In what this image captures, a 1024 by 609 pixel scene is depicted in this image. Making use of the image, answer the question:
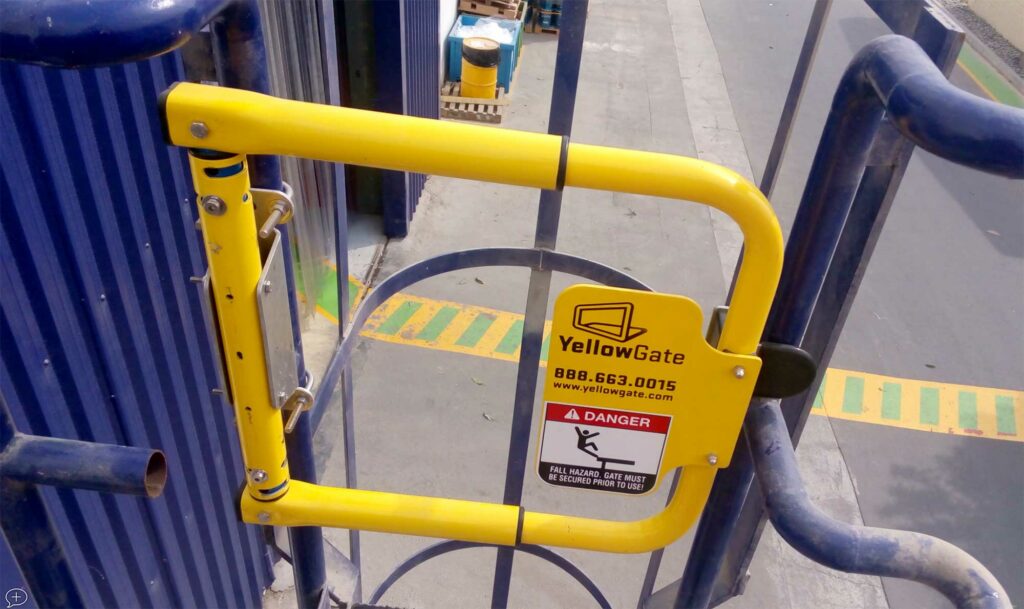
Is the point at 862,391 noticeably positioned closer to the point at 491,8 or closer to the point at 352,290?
the point at 352,290

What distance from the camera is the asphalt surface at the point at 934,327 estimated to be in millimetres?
3631

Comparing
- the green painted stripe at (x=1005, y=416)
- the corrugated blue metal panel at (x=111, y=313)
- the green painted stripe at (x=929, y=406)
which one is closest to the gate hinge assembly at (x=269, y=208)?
the corrugated blue metal panel at (x=111, y=313)

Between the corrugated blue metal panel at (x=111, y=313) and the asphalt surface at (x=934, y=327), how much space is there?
2925mm

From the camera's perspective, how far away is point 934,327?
191 inches

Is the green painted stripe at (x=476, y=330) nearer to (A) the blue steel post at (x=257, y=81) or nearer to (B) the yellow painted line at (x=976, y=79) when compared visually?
(A) the blue steel post at (x=257, y=81)

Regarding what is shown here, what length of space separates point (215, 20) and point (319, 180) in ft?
10.9

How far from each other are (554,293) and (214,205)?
3893 mm

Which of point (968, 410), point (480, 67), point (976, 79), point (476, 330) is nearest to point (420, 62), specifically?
point (480, 67)

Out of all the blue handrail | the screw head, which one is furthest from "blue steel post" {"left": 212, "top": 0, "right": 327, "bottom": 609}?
the blue handrail

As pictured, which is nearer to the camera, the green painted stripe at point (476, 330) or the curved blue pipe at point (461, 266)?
the curved blue pipe at point (461, 266)

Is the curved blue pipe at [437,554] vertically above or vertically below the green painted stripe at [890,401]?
above

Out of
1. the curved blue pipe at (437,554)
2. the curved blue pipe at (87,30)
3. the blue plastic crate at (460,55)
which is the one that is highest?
the curved blue pipe at (87,30)

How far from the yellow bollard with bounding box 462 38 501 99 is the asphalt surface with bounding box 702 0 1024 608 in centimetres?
243

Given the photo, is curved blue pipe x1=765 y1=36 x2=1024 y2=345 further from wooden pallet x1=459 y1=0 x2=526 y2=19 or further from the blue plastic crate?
wooden pallet x1=459 y1=0 x2=526 y2=19
